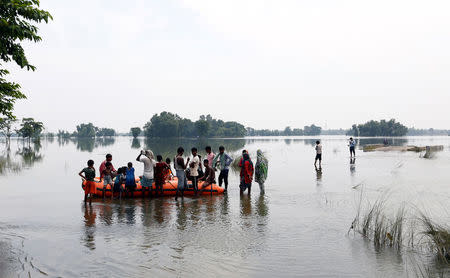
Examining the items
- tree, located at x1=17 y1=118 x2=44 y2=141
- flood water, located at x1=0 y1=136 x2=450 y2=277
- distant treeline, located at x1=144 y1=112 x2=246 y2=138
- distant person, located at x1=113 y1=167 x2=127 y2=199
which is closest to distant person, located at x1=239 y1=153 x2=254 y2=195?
flood water, located at x1=0 y1=136 x2=450 y2=277

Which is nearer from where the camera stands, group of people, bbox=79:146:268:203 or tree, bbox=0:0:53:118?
tree, bbox=0:0:53:118

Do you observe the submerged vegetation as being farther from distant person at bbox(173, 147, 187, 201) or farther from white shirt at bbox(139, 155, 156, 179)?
white shirt at bbox(139, 155, 156, 179)

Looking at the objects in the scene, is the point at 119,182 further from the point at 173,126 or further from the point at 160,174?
the point at 173,126

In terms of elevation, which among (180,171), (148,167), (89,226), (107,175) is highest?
(148,167)

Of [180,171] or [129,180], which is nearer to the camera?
[180,171]

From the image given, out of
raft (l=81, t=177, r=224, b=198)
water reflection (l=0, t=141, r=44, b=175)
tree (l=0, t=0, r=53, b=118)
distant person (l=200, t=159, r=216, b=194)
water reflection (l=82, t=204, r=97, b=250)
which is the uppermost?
tree (l=0, t=0, r=53, b=118)

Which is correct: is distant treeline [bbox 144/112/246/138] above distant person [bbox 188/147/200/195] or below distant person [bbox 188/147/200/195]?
above

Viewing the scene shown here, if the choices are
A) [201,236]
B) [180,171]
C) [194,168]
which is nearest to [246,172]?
[194,168]

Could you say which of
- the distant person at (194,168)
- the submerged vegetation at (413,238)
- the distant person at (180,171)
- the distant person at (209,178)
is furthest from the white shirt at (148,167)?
the submerged vegetation at (413,238)

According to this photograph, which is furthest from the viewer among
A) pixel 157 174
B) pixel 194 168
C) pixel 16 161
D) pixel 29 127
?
pixel 29 127

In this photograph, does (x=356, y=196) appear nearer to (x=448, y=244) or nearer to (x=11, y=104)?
(x=448, y=244)

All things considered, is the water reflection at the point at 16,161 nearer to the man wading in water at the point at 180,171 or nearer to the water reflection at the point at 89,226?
the water reflection at the point at 89,226

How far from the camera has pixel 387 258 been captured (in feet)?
22.2

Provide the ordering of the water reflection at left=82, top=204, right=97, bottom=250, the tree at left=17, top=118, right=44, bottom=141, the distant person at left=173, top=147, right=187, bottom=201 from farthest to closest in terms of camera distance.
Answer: the tree at left=17, top=118, right=44, bottom=141 < the distant person at left=173, top=147, right=187, bottom=201 < the water reflection at left=82, top=204, right=97, bottom=250
